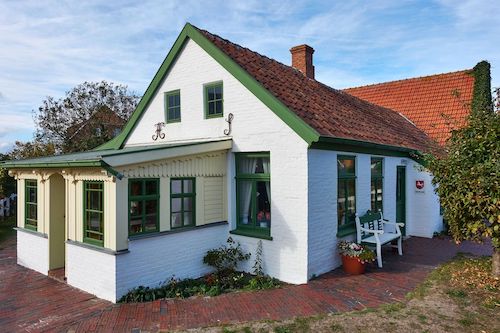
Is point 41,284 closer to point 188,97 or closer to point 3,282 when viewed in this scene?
point 3,282

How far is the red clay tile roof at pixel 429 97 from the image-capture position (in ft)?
55.0

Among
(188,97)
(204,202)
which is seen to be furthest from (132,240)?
(188,97)

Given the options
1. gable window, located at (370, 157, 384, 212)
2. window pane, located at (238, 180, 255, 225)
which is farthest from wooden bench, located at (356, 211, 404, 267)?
window pane, located at (238, 180, 255, 225)

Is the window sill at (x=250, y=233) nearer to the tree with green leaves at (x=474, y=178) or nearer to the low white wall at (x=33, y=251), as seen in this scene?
the tree with green leaves at (x=474, y=178)

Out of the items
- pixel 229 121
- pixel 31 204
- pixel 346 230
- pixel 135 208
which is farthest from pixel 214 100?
pixel 31 204

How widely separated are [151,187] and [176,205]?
82 centimetres

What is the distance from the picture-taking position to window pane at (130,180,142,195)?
24.7ft

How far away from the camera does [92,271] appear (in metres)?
7.59

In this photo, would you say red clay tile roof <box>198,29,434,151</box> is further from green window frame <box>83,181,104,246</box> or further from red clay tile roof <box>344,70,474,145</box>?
green window frame <box>83,181,104,246</box>

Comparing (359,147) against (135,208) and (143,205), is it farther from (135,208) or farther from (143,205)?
(135,208)

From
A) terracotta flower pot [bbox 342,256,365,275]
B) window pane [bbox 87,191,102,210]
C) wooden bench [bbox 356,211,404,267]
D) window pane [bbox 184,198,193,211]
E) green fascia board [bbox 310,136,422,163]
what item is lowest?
terracotta flower pot [bbox 342,256,365,275]

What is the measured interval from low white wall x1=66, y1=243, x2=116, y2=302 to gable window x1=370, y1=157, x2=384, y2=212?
7348mm

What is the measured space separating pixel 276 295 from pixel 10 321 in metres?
4.78

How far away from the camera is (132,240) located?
7340mm
